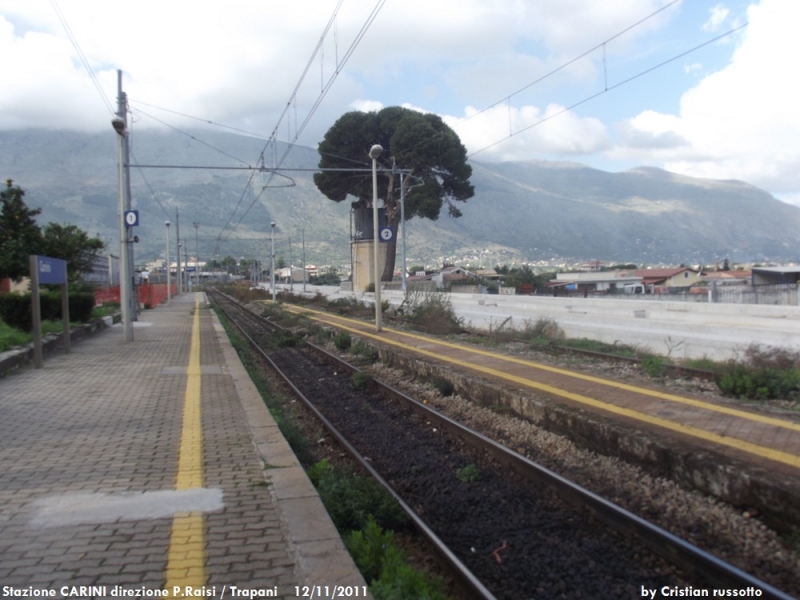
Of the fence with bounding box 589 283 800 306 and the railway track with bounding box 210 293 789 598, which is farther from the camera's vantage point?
the fence with bounding box 589 283 800 306

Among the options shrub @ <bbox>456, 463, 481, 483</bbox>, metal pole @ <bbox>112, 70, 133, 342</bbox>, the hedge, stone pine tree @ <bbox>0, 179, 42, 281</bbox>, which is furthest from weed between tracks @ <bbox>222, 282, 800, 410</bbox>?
stone pine tree @ <bbox>0, 179, 42, 281</bbox>

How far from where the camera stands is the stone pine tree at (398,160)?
51.3m

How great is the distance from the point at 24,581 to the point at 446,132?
51.6 metres

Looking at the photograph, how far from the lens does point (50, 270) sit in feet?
44.1

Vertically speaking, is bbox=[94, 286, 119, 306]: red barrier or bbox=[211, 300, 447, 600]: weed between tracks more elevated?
bbox=[94, 286, 119, 306]: red barrier

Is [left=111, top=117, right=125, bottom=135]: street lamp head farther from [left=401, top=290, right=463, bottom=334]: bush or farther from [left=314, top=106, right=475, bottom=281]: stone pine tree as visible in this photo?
[left=314, top=106, right=475, bottom=281]: stone pine tree

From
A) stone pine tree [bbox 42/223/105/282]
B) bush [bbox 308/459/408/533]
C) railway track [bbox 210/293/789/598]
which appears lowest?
railway track [bbox 210/293/789/598]

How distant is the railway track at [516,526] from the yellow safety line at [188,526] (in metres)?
1.63

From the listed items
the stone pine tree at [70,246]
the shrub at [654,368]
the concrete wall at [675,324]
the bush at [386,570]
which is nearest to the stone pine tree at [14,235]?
the stone pine tree at [70,246]

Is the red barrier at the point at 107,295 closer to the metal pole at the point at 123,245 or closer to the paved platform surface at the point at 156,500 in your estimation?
the metal pole at the point at 123,245

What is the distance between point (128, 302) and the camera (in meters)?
18.1

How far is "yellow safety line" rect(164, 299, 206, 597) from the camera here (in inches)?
152

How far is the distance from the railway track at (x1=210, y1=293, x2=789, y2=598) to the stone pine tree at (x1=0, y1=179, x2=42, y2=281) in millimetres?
15490

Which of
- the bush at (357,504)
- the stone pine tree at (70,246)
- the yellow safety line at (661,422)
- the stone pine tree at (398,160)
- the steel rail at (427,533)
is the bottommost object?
the steel rail at (427,533)
